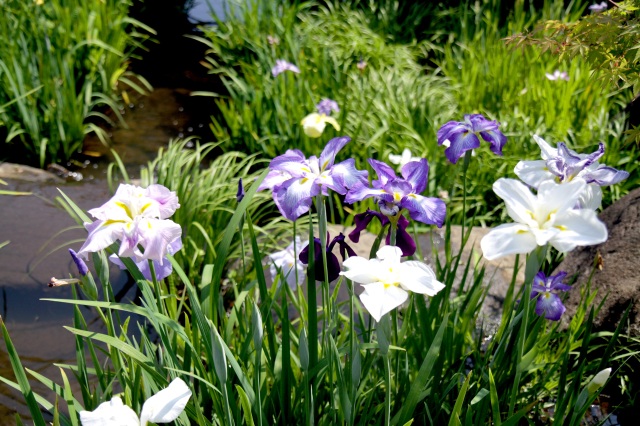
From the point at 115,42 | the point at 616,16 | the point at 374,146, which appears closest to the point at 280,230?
the point at 374,146

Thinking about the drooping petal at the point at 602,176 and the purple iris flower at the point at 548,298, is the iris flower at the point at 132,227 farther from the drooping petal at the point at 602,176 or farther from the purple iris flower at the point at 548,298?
the purple iris flower at the point at 548,298

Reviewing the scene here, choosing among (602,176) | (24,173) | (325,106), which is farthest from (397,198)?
(24,173)

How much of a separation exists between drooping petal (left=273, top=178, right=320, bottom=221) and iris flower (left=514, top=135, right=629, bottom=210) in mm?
410

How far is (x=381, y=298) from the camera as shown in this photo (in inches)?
43.6

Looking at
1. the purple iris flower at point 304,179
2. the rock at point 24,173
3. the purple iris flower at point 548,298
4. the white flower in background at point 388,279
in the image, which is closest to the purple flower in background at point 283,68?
the rock at point 24,173

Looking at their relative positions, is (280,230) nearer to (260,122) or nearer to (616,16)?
(260,122)

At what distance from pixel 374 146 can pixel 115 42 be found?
90.1 inches

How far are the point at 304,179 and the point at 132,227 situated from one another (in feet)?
1.09

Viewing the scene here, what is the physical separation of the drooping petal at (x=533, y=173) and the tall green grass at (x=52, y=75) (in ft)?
9.39

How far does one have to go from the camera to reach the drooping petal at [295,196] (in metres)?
1.25

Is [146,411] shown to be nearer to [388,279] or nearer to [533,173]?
[388,279]

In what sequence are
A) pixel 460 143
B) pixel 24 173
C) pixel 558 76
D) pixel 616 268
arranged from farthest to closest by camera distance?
pixel 558 76 → pixel 24 173 → pixel 616 268 → pixel 460 143

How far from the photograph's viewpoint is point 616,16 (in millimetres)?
1802

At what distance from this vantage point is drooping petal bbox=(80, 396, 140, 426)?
1046mm
